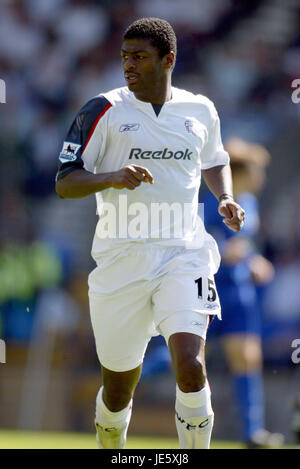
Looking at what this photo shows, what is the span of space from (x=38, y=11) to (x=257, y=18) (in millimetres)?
2858

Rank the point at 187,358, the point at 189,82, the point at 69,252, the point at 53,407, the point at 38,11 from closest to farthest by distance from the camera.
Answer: the point at 187,358 < the point at 53,407 < the point at 69,252 < the point at 189,82 < the point at 38,11

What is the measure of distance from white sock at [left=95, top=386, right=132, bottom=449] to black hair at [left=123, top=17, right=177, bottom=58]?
1729 mm

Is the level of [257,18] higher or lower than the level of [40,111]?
higher

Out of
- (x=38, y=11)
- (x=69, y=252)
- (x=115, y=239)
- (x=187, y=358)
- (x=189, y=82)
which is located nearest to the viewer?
(x=187, y=358)

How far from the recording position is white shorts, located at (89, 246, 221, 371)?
381cm

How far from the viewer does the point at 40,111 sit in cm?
1062

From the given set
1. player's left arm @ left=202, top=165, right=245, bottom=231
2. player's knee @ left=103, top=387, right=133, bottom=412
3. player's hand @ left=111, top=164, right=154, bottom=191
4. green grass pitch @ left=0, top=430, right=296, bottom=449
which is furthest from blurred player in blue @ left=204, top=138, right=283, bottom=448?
player's hand @ left=111, top=164, right=154, bottom=191

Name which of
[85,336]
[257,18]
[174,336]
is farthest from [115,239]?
[257,18]

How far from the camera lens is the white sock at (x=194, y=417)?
369 cm

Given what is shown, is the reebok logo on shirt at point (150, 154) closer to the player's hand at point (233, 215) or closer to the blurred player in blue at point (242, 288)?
the player's hand at point (233, 215)

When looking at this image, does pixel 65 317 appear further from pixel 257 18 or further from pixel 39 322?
pixel 257 18

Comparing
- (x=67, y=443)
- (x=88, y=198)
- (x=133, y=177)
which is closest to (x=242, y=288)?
(x=67, y=443)

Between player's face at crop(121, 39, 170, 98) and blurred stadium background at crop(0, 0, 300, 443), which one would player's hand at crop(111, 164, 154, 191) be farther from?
blurred stadium background at crop(0, 0, 300, 443)

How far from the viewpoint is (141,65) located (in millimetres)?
3980
